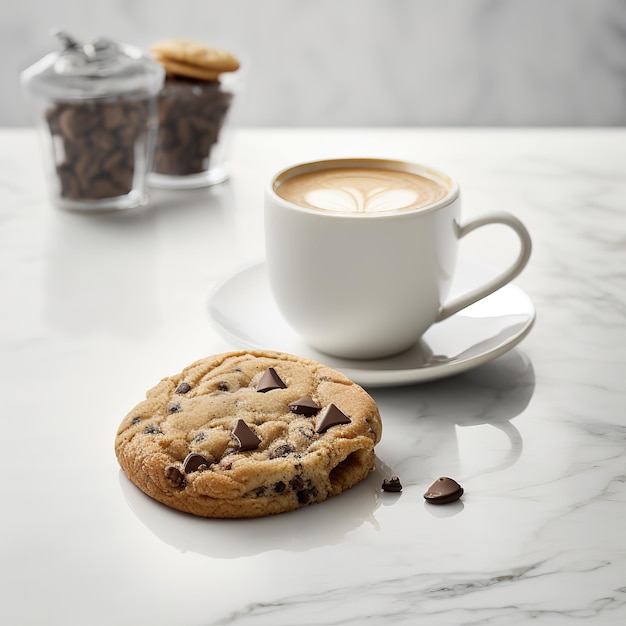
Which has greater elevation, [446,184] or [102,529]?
[446,184]

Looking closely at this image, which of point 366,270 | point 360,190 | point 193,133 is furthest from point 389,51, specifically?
point 366,270

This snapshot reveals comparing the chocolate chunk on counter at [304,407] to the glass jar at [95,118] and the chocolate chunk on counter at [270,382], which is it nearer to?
the chocolate chunk on counter at [270,382]

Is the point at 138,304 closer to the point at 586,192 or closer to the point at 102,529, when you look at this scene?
the point at 102,529

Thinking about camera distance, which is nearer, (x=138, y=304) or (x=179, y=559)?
(x=179, y=559)

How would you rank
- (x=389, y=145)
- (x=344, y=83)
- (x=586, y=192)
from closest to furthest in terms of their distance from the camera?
(x=586, y=192) → (x=389, y=145) → (x=344, y=83)

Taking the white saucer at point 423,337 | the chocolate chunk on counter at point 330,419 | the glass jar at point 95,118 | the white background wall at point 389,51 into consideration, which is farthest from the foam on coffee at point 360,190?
the white background wall at point 389,51

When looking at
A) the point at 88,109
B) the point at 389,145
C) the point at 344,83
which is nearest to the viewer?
the point at 88,109

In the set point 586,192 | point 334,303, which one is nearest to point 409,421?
point 334,303
